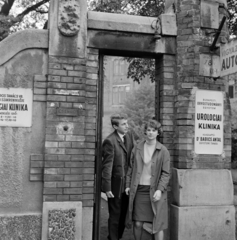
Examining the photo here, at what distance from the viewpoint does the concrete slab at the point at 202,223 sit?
183 inches

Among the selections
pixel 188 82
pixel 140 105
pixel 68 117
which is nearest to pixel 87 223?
pixel 68 117

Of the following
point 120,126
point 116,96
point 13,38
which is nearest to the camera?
point 13,38

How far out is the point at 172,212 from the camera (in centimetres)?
485

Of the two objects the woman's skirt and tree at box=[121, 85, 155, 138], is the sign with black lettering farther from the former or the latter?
tree at box=[121, 85, 155, 138]

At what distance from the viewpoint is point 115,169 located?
471 cm

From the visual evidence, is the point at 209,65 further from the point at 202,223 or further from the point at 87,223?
the point at 87,223

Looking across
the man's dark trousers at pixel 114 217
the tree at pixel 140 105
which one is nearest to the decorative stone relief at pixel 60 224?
the man's dark trousers at pixel 114 217

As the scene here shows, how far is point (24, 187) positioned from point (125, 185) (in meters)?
1.41

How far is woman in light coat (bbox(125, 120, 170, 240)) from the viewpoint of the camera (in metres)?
4.12

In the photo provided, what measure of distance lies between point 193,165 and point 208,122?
27.6 inches

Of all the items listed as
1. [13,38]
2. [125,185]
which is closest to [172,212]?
[125,185]

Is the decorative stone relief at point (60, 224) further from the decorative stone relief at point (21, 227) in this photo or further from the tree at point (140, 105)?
the tree at point (140, 105)

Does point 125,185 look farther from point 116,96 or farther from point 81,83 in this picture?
point 116,96

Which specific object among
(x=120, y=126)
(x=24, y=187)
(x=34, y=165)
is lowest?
(x=24, y=187)
